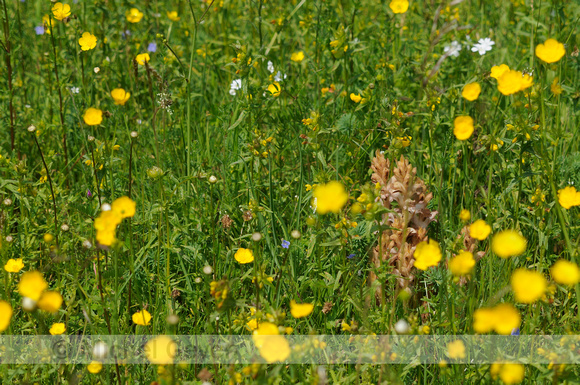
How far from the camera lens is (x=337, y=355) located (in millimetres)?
1905

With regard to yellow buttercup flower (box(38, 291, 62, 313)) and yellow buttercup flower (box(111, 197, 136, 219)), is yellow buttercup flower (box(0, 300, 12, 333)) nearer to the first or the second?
yellow buttercup flower (box(38, 291, 62, 313))

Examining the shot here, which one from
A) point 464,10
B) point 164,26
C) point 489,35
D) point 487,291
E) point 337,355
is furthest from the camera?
point 464,10

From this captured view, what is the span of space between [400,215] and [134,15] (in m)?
2.75

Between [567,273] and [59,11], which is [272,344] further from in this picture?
[59,11]

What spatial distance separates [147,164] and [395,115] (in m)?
1.35

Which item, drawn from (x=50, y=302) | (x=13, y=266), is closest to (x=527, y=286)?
(x=50, y=302)

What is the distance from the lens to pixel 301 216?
8.56ft

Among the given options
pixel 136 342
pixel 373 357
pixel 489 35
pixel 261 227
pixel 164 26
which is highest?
pixel 164 26

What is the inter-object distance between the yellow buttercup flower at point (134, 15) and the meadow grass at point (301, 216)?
252 mm

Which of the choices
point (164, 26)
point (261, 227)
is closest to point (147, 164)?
point (261, 227)

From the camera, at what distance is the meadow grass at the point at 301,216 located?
178 centimetres

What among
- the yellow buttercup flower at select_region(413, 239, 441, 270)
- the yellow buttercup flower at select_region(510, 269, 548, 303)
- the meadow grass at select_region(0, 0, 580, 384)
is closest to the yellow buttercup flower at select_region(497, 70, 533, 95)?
the meadow grass at select_region(0, 0, 580, 384)

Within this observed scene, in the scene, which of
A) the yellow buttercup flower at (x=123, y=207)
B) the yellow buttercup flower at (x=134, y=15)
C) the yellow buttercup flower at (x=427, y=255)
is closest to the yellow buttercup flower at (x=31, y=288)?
the yellow buttercup flower at (x=123, y=207)

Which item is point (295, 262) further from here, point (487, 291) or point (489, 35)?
point (489, 35)
